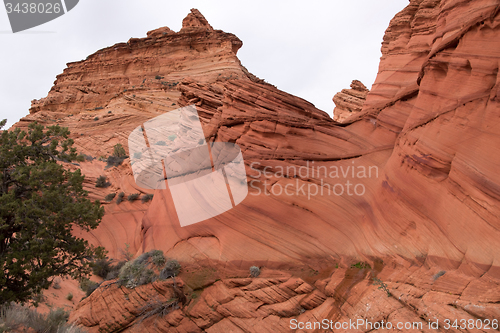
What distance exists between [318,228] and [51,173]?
28.5 ft

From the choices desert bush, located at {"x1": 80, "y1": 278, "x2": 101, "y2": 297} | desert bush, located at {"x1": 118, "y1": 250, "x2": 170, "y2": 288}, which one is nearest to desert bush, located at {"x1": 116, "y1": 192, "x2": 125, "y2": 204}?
desert bush, located at {"x1": 80, "y1": 278, "x2": 101, "y2": 297}

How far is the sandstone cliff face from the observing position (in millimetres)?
6434

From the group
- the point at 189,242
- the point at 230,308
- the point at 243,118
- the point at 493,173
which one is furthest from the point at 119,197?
the point at 493,173

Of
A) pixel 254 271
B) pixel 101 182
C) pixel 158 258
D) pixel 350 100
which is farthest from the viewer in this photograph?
pixel 350 100

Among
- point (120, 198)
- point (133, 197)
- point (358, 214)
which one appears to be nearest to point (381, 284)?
point (358, 214)

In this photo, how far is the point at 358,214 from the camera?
A: 9.52m

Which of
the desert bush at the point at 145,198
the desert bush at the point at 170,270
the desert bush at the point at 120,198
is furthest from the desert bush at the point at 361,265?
the desert bush at the point at 120,198

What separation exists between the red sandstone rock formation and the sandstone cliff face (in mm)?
13309

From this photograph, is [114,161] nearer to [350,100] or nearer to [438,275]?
[350,100]

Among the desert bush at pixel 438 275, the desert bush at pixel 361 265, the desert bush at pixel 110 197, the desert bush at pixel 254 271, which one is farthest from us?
the desert bush at pixel 110 197

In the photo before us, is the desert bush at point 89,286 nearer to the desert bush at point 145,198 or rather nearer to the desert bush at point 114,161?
the desert bush at point 145,198

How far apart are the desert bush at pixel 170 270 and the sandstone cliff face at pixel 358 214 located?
0.30 metres

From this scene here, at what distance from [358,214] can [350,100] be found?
75.6 feet

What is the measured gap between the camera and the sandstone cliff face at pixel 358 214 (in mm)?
6434
